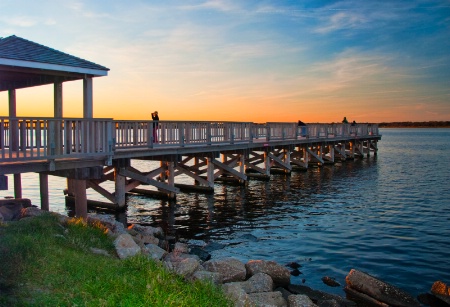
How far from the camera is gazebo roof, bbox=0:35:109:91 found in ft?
42.7

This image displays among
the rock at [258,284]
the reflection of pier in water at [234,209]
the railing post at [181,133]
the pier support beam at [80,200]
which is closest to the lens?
the rock at [258,284]

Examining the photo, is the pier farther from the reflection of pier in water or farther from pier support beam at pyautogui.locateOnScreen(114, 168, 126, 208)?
the reflection of pier in water

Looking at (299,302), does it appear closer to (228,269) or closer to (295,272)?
(228,269)

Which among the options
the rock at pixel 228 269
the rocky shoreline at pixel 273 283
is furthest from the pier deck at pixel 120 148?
the rock at pixel 228 269

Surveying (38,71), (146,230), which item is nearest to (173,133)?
(146,230)

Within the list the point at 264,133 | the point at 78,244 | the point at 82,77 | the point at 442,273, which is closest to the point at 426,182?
the point at 264,133

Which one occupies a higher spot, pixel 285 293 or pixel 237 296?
pixel 237 296

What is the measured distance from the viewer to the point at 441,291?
10.8 m

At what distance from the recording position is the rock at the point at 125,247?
382 inches

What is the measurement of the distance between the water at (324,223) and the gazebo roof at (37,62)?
6.85 m

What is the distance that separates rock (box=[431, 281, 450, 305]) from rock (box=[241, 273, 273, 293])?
4317 mm

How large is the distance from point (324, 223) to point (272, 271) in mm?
8231

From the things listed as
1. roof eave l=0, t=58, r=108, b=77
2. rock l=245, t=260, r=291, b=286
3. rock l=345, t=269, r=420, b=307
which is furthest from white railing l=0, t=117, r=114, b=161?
rock l=345, t=269, r=420, b=307

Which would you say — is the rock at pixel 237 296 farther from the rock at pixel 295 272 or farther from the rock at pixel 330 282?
the rock at pixel 295 272
